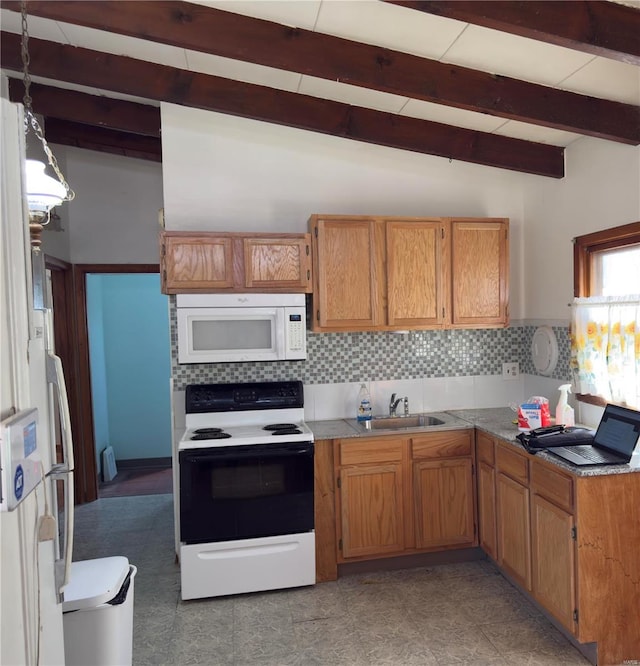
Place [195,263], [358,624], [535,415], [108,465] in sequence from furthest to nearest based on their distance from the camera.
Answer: [108,465]
[195,263]
[535,415]
[358,624]

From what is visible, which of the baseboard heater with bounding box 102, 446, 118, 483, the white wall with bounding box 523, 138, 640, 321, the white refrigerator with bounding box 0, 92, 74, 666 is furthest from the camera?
the baseboard heater with bounding box 102, 446, 118, 483

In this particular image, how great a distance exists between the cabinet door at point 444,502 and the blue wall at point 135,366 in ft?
10.7

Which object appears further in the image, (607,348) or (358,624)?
(607,348)

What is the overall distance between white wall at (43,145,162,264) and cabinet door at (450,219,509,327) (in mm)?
2518

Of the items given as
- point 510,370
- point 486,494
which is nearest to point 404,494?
point 486,494

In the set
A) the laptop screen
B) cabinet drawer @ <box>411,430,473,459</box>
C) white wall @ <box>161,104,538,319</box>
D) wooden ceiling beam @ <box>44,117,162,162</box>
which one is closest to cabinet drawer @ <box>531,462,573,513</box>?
the laptop screen

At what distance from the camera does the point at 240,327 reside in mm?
2869

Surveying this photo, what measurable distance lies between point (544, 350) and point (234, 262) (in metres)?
2.02

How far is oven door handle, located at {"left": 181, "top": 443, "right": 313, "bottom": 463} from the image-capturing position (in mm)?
2620

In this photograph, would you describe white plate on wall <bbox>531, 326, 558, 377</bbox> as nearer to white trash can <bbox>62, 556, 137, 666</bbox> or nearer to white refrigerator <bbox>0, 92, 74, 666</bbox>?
white trash can <bbox>62, 556, 137, 666</bbox>

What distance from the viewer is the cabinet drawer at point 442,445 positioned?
9.45ft

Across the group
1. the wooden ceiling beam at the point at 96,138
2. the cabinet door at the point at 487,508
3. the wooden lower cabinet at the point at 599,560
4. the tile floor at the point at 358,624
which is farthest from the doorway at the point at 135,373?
the wooden lower cabinet at the point at 599,560

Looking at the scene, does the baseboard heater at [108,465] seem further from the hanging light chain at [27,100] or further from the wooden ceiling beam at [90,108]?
the hanging light chain at [27,100]

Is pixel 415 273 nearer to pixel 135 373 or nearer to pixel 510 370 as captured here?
pixel 510 370
